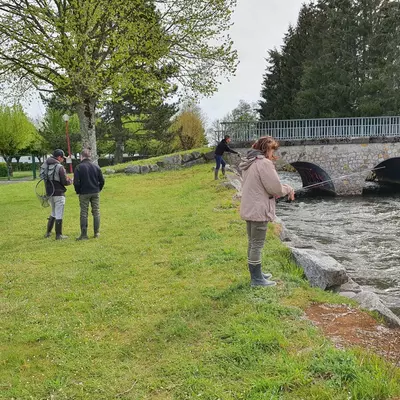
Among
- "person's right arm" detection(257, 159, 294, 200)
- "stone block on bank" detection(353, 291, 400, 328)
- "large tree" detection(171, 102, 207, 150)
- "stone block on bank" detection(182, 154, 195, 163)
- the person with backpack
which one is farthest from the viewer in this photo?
"large tree" detection(171, 102, 207, 150)

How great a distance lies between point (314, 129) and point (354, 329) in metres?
21.8

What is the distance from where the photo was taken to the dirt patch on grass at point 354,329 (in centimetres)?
374

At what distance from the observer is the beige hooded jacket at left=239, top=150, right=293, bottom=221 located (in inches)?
191

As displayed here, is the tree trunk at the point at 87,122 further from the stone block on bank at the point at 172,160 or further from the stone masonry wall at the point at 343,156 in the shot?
the stone masonry wall at the point at 343,156

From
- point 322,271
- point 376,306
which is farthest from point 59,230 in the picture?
point 376,306

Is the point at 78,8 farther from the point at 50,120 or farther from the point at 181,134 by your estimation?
the point at 50,120

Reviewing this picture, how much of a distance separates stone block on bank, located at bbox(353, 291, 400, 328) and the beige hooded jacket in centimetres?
152

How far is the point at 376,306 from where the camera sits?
4.73 metres

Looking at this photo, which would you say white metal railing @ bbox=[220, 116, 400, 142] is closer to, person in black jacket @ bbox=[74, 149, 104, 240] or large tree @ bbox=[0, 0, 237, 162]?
large tree @ bbox=[0, 0, 237, 162]

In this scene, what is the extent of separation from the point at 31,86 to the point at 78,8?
16.1ft

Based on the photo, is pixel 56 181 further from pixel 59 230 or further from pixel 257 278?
pixel 257 278

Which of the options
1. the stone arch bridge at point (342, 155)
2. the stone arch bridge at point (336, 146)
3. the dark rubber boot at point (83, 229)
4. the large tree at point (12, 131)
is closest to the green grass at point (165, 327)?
the dark rubber boot at point (83, 229)

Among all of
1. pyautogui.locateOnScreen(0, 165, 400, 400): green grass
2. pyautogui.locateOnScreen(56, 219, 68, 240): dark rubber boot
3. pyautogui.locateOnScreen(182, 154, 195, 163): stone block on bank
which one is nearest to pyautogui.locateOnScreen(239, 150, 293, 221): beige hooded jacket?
pyautogui.locateOnScreen(0, 165, 400, 400): green grass

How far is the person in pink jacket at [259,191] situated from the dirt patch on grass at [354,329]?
103 cm
